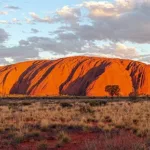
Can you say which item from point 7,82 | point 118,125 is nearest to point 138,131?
point 118,125

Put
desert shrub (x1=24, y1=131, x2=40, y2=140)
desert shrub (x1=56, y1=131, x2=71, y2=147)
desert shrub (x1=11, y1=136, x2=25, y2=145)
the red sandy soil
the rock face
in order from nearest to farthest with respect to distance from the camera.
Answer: the red sandy soil < desert shrub (x1=56, y1=131, x2=71, y2=147) < desert shrub (x1=11, y1=136, x2=25, y2=145) < desert shrub (x1=24, y1=131, x2=40, y2=140) < the rock face

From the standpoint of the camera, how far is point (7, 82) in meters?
121

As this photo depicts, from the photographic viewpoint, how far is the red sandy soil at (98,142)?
30.7ft

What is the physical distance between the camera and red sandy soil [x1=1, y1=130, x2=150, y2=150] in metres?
9.37

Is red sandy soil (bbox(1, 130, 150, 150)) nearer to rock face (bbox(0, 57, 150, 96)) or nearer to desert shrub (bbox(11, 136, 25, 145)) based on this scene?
desert shrub (bbox(11, 136, 25, 145))

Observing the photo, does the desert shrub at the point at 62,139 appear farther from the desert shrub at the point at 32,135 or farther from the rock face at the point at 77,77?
the rock face at the point at 77,77

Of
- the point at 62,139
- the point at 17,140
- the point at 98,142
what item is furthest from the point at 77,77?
the point at 98,142

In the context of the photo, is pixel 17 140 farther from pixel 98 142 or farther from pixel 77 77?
pixel 77 77

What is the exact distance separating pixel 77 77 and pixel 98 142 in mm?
98281

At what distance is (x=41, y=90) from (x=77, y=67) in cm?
1320

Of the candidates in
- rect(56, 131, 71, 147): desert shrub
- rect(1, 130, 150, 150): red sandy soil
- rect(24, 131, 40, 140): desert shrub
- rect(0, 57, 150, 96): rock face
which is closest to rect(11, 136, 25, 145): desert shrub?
rect(1, 130, 150, 150): red sandy soil

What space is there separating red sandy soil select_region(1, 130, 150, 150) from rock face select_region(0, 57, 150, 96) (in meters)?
83.6

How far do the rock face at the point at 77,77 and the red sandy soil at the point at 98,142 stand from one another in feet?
274

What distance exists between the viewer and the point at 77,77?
357 feet
